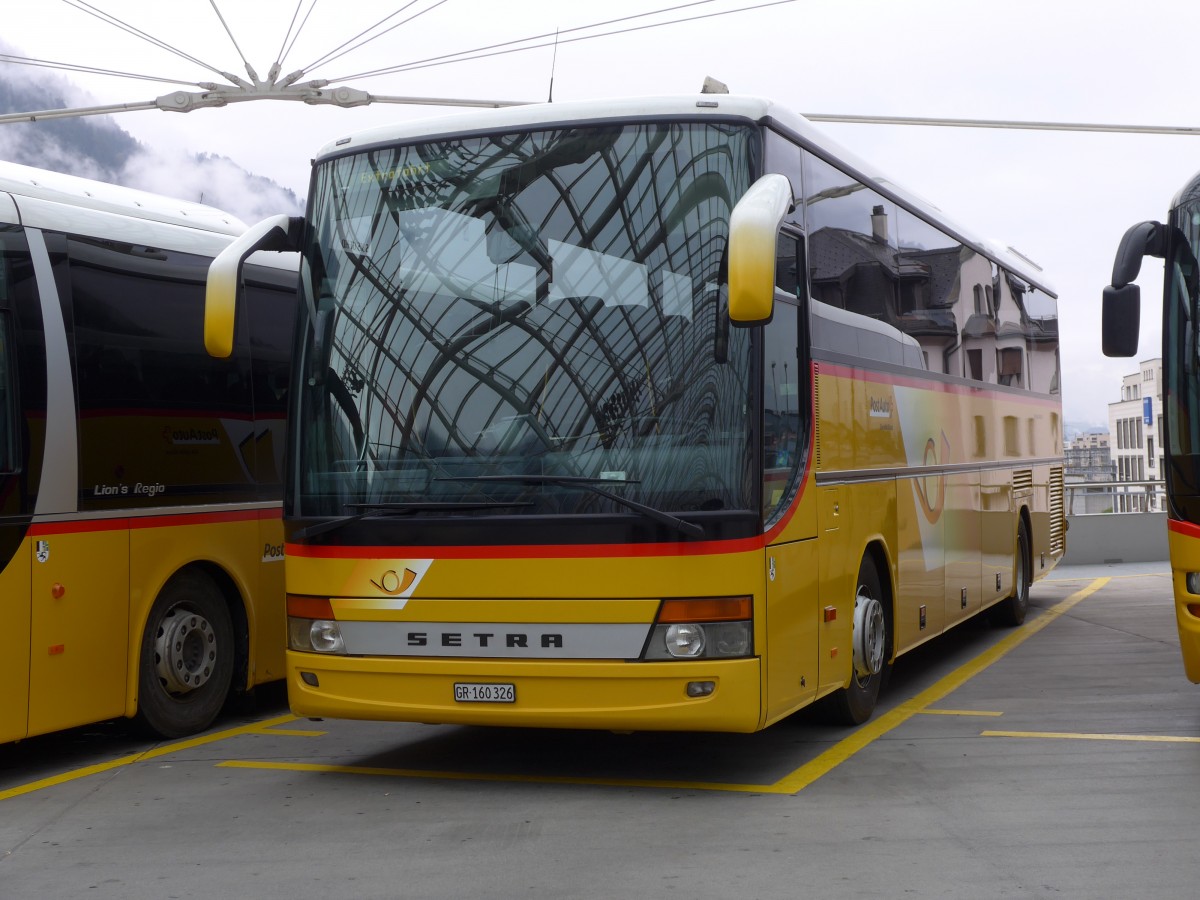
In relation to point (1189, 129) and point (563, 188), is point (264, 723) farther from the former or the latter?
point (1189, 129)

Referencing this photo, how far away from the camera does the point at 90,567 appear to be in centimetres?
849

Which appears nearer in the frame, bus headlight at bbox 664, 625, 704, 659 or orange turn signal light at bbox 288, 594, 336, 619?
bus headlight at bbox 664, 625, 704, 659

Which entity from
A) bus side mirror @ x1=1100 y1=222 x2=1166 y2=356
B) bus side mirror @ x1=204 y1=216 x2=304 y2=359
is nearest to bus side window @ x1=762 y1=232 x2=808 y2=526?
bus side mirror @ x1=1100 y1=222 x2=1166 y2=356

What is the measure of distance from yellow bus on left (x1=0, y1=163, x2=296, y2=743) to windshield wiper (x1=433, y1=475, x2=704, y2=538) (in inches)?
96.6

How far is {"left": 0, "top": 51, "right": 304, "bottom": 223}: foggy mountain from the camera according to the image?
498ft

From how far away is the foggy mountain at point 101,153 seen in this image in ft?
498

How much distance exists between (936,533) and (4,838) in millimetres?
6510

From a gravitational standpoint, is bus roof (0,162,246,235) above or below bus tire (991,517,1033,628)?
above

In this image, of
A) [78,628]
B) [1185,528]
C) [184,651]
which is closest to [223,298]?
[78,628]

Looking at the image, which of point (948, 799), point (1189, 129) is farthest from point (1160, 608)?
point (948, 799)

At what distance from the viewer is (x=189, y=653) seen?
31.1 ft

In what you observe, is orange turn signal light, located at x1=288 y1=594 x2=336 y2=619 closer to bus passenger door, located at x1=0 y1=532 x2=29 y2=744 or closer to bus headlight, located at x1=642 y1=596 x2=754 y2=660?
bus passenger door, located at x1=0 y1=532 x2=29 y2=744

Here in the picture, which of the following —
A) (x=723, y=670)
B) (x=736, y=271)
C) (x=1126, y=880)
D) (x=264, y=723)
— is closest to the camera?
(x=1126, y=880)

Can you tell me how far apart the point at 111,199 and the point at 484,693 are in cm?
399
